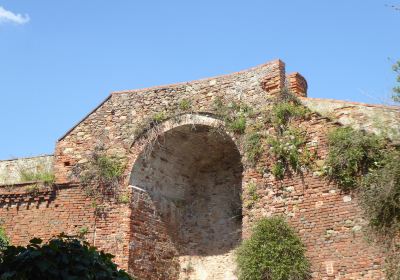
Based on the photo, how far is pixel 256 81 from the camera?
37.7 feet

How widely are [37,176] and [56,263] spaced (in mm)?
8869

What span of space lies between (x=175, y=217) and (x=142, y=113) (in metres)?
2.49

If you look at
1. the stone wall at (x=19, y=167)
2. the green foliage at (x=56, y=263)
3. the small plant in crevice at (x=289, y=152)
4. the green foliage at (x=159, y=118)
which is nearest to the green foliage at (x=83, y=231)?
the stone wall at (x=19, y=167)

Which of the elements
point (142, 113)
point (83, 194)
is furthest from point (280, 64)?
point (83, 194)

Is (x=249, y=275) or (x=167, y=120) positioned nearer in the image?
(x=249, y=275)

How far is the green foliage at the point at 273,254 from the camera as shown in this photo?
9484mm

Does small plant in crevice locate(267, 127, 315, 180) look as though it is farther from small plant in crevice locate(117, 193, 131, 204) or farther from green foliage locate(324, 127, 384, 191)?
small plant in crevice locate(117, 193, 131, 204)

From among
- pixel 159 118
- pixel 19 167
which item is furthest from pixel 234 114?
pixel 19 167

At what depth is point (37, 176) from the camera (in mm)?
12781

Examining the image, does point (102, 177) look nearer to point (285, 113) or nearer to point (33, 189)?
A: point (33, 189)

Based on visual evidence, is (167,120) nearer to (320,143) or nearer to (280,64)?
(280,64)

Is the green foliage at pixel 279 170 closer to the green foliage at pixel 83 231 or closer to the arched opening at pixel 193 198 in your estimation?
the arched opening at pixel 193 198

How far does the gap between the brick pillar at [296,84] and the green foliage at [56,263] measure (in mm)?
7189

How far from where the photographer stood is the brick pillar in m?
11.0
